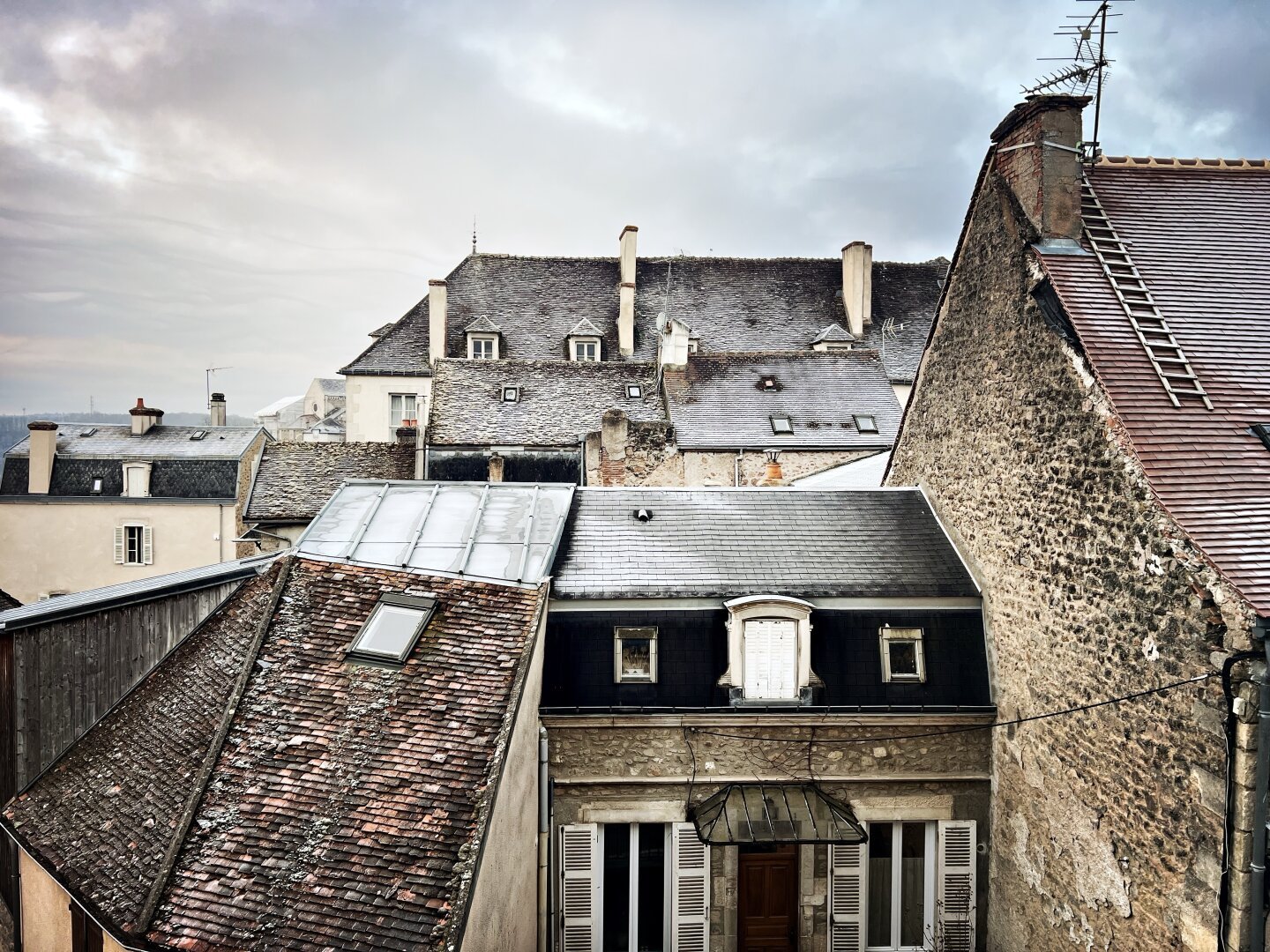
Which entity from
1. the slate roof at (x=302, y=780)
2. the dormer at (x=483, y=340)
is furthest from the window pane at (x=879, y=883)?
the dormer at (x=483, y=340)

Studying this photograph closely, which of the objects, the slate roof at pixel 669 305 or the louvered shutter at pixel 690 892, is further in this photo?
the slate roof at pixel 669 305

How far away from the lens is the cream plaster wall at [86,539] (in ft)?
82.2

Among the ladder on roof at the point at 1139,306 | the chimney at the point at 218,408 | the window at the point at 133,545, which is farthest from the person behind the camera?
the chimney at the point at 218,408

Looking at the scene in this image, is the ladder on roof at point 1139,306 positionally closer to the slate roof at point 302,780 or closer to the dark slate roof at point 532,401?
the slate roof at point 302,780

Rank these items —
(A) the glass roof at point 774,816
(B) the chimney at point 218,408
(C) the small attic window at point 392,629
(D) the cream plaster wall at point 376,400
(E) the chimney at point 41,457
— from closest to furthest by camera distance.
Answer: (C) the small attic window at point 392,629, (A) the glass roof at point 774,816, (E) the chimney at point 41,457, (D) the cream plaster wall at point 376,400, (B) the chimney at point 218,408

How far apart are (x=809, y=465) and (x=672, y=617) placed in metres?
9.42

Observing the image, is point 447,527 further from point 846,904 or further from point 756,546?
point 846,904

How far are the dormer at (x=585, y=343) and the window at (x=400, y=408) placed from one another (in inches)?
208

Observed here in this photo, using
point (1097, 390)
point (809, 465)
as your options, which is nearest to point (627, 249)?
point (809, 465)

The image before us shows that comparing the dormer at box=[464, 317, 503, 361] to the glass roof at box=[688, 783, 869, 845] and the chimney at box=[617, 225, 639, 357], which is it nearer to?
the chimney at box=[617, 225, 639, 357]

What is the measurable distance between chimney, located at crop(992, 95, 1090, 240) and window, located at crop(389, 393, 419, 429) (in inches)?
805

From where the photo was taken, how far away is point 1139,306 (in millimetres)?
7766

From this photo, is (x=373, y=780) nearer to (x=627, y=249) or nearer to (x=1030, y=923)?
(x=1030, y=923)

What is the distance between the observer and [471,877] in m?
5.92
